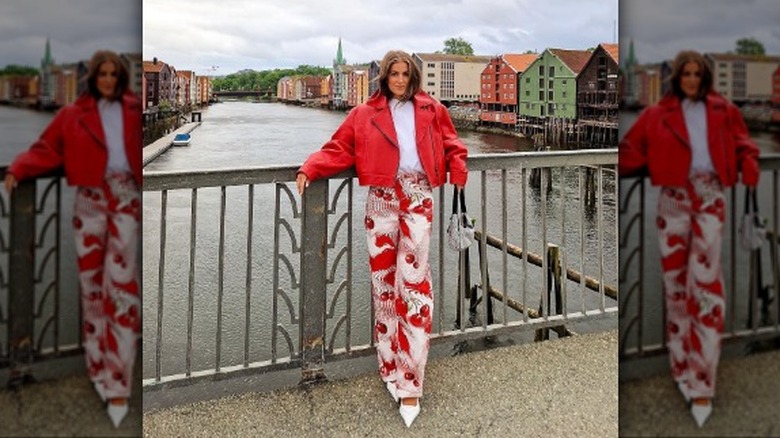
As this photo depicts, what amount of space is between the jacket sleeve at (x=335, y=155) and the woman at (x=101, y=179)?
1.93 m

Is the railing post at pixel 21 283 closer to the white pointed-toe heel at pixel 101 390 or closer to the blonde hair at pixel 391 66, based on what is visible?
the white pointed-toe heel at pixel 101 390

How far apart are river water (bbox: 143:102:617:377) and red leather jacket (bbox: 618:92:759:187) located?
0.53 ft

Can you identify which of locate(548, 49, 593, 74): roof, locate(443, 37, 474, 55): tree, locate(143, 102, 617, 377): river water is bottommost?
locate(143, 102, 617, 377): river water

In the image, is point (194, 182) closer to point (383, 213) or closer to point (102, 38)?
point (383, 213)

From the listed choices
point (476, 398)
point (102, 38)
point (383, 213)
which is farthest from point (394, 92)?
point (102, 38)

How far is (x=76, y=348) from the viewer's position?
1.22ft

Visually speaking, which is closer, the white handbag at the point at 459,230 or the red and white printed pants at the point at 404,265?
the red and white printed pants at the point at 404,265

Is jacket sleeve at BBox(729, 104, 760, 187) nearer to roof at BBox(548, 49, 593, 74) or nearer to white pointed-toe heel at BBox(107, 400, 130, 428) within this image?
white pointed-toe heel at BBox(107, 400, 130, 428)

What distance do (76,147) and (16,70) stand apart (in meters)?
0.06

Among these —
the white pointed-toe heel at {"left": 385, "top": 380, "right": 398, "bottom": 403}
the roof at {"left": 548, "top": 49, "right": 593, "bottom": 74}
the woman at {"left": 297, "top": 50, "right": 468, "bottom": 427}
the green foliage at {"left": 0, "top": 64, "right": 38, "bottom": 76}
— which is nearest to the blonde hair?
the woman at {"left": 297, "top": 50, "right": 468, "bottom": 427}

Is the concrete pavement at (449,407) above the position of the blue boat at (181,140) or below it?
below

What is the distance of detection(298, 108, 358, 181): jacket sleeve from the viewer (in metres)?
A: 2.30

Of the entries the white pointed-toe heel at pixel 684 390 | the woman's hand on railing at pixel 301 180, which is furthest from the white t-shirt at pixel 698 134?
the woman's hand on railing at pixel 301 180

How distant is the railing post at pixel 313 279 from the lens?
243 centimetres
